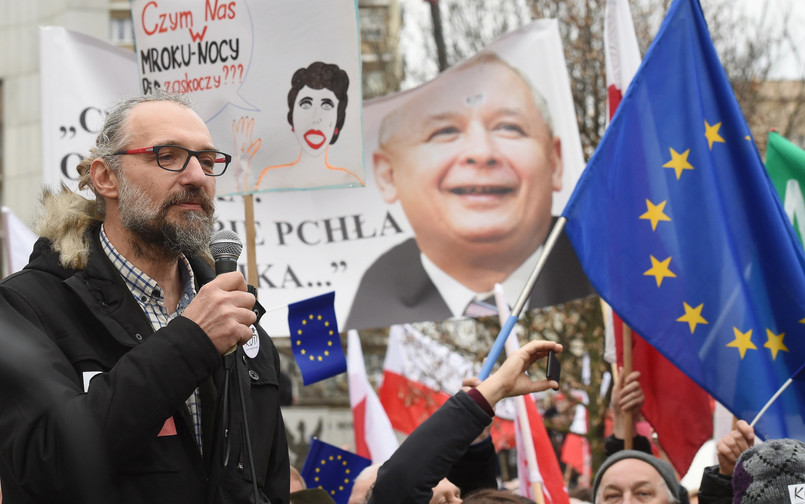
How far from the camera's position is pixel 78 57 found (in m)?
6.36

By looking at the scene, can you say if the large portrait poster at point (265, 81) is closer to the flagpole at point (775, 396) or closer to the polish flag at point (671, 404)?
the polish flag at point (671, 404)

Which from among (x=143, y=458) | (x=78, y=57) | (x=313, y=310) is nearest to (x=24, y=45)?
(x=78, y=57)

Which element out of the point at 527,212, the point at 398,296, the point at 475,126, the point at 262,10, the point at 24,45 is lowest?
the point at 398,296

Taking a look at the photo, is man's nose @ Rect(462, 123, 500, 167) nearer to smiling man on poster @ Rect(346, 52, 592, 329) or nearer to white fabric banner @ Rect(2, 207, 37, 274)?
smiling man on poster @ Rect(346, 52, 592, 329)

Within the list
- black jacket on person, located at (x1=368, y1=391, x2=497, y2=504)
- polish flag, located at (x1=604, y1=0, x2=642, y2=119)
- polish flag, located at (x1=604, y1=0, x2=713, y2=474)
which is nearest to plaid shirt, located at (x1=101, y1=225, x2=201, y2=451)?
black jacket on person, located at (x1=368, y1=391, x2=497, y2=504)

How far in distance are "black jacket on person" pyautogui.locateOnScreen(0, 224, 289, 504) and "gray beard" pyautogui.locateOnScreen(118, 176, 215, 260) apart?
11cm

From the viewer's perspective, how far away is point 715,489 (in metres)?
4.28

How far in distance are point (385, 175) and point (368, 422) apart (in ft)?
5.38

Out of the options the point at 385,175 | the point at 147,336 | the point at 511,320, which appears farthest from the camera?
the point at 385,175

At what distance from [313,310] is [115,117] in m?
1.95

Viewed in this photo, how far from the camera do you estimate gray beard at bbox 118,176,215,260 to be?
2703 mm

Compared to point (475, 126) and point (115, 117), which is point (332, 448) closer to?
point (475, 126)

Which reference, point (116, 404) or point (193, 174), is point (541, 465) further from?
point (116, 404)

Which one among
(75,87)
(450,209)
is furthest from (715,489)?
(75,87)
